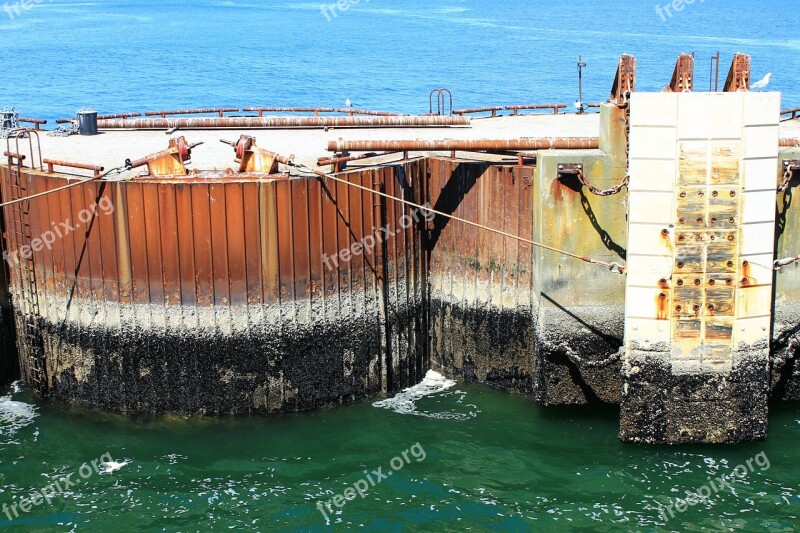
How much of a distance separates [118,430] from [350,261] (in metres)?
5.88

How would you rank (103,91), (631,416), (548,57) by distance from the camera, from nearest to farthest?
(631,416), (103,91), (548,57)

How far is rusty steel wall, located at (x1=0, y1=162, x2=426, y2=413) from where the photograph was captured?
63.5 ft

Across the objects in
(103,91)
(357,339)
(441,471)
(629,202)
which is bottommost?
(441,471)

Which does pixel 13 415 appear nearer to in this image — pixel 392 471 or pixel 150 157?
pixel 150 157

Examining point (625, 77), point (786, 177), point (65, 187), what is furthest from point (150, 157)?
point (786, 177)

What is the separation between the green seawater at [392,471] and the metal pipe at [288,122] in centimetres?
979

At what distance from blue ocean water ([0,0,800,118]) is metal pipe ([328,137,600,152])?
4717cm

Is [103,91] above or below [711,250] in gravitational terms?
above

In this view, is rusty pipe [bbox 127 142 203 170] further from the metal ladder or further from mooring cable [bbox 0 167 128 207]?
the metal ladder

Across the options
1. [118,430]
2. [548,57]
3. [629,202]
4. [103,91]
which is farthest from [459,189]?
[548,57]

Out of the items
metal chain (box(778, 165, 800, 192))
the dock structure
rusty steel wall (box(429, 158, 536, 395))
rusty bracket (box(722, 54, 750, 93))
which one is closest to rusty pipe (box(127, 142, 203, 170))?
the dock structure

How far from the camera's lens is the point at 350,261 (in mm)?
20297

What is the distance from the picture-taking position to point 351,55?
110m

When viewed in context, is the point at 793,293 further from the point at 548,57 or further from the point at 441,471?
the point at 548,57
